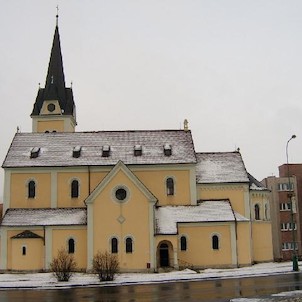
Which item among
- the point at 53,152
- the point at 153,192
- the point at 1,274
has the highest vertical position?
the point at 53,152

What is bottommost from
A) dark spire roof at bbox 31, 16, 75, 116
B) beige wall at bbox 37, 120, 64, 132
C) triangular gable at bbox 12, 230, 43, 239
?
triangular gable at bbox 12, 230, 43, 239

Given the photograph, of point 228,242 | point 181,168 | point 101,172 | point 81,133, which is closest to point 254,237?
point 228,242

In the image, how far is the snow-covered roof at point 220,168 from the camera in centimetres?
5553

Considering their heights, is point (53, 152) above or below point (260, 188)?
above

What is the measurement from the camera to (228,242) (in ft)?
167

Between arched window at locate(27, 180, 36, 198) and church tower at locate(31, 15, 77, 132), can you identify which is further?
church tower at locate(31, 15, 77, 132)

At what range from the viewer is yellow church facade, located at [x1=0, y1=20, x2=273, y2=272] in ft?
162

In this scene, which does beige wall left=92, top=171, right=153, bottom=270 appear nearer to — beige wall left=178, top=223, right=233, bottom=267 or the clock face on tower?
beige wall left=178, top=223, right=233, bottom=267

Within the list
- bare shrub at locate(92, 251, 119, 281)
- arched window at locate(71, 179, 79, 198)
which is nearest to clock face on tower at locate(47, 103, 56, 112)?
arched window at locate(71, 179, 79, 198)

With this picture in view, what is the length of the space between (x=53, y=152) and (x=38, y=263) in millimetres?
12611

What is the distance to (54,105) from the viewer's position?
244ft

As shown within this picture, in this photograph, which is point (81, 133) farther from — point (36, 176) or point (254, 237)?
point (254, 237)

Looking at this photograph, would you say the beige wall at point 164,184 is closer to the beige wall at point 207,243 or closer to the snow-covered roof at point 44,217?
the beige wall at point 207,243

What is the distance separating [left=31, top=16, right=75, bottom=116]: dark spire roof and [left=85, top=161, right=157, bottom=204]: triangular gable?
88.2 feet
